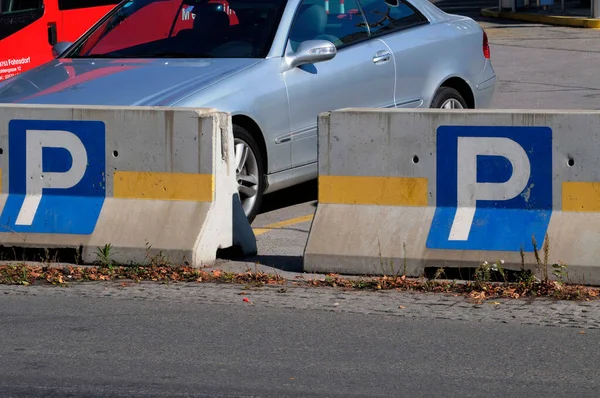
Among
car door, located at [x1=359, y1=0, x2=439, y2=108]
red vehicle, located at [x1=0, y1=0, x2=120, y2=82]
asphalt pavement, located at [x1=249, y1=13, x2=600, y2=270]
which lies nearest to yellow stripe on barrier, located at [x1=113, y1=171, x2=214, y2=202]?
asphalt pavement, located at [x1=249, y1=13, x2=600, y2=270]

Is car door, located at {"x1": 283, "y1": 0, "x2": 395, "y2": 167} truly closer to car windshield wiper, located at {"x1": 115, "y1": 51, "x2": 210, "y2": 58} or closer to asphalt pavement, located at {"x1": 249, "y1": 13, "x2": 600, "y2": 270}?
asphalt pavement, located at {"x1": 249, "y1": 13, "x2": 600, "y2": 270}

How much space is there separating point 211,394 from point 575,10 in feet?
75.4

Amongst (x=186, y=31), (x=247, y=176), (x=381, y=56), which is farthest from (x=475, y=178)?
(x=186, y=31)

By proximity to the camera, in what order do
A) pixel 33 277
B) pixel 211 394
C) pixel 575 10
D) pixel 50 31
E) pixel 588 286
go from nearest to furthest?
pixel 211 394
pixel 588 286
pixel 33 277
pixel 50 31
pixel 575 10

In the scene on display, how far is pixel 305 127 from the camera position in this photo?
871 cm

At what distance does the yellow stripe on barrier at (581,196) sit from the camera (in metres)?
6.72

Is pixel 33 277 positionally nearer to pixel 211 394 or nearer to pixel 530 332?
pixel 211 394

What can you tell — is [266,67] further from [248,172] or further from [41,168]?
[41,168]

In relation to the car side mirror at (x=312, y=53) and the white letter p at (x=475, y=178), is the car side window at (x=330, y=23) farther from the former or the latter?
the white letter p at (x=475, y=178)

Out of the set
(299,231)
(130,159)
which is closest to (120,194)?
(130,159)

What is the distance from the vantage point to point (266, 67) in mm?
8430

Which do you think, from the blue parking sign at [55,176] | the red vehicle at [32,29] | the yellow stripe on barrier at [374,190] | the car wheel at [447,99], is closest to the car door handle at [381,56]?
the car wheel at [447,99]

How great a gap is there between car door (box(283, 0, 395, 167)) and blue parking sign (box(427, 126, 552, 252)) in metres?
1.92

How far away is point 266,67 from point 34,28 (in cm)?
504
